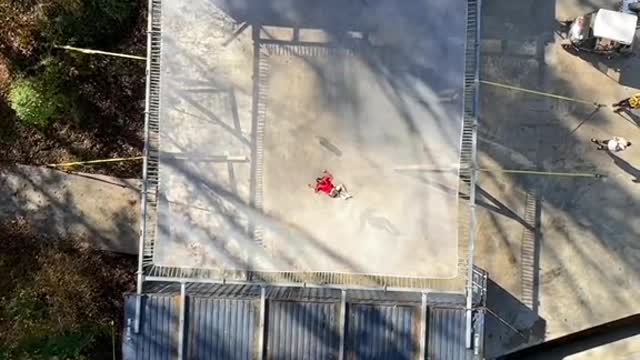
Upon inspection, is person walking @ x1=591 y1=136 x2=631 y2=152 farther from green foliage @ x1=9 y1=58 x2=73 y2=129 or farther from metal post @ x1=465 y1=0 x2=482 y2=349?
green foliage @ x1=9 y1=58 x2=73 y2=129

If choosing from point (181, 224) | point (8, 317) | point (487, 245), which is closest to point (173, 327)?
point (181, 224)

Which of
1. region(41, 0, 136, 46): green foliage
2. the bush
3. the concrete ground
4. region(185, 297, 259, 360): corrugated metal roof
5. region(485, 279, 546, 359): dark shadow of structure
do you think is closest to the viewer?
region(185, 297, 259, 360): corrugated metal roof

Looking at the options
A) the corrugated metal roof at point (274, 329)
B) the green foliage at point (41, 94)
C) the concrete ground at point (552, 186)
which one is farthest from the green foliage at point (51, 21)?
the concrete ground at point (552, 186)

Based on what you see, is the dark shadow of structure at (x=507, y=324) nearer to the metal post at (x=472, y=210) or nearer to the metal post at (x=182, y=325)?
the metal post at (x=472, y=210)

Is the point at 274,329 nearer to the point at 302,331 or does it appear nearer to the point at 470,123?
the point at 302,331

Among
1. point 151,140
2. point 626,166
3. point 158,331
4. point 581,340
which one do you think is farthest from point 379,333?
point 626,166

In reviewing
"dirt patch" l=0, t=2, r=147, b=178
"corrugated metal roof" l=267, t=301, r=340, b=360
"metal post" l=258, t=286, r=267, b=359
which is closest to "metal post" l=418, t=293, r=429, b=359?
"corrugated metal roof" l=267, t=301, r=340, b=360
